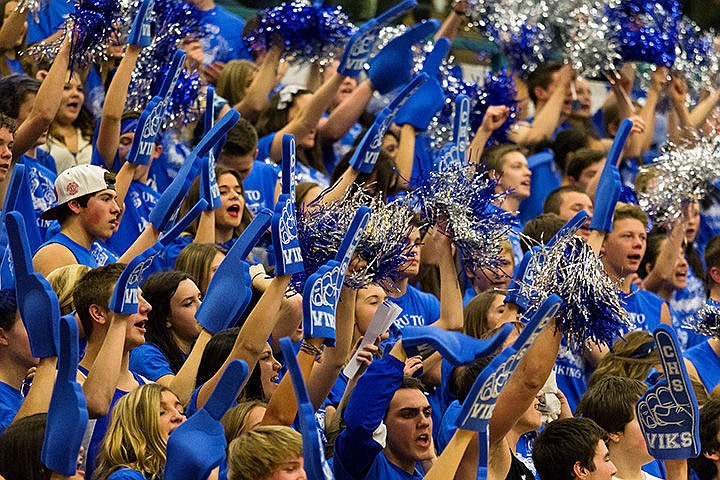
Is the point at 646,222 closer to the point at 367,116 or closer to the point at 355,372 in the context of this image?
the point at 367,116

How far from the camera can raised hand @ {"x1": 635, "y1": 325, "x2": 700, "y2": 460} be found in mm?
4469

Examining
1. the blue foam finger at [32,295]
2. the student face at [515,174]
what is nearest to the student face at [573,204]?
Result: the student face at [515,174]

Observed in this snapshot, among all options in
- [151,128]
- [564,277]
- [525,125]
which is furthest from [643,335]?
[525,125]

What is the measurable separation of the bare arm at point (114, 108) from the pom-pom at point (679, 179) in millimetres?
2977

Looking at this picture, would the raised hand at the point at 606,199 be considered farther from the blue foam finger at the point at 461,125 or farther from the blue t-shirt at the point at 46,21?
the blue t-shirt at the point at 46,21

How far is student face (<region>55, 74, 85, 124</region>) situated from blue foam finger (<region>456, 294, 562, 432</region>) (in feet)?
10.4

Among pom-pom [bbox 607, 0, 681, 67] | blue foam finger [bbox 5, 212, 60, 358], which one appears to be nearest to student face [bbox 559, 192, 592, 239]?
pom-pom [bbox 607, 0, 681, 67]

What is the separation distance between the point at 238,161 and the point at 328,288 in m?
2.69

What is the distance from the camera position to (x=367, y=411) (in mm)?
4105

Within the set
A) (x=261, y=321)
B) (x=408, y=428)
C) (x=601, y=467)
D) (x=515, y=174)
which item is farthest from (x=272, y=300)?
(x=515, y=174)

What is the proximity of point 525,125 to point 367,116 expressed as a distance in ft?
3.21

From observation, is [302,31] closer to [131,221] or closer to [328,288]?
[131,221]

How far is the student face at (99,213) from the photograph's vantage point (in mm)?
5504

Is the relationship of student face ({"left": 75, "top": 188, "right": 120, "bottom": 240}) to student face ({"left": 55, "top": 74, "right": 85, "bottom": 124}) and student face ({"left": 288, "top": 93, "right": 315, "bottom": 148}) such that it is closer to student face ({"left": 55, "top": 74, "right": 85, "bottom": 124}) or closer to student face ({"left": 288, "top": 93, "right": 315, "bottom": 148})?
student face ({"left": 55, "top": 74, "right": 85, "bottom": 124})
